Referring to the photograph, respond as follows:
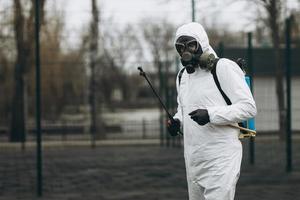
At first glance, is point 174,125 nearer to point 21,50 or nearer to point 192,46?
point 192,46

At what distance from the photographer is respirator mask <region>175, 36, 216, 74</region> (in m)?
4.12

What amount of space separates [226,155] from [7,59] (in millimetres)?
14497

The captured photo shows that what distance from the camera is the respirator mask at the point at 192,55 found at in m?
4.12

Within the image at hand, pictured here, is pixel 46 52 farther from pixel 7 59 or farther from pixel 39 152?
pixel 39 152

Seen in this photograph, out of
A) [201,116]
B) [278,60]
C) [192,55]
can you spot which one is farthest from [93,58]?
[201,116]

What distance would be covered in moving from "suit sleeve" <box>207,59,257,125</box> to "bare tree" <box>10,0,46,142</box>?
41.1 feet

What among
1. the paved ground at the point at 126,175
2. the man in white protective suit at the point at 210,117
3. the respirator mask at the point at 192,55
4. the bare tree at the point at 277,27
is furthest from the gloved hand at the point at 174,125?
the bare tree at the point at 277,27

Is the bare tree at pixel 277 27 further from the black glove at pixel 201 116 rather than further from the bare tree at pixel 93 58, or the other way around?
the black glove at pixel 201 116

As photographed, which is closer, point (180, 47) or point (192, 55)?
point (192, 55)

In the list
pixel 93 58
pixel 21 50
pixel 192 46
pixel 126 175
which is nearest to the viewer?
pixel 192 46

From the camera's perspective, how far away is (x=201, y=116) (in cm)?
398

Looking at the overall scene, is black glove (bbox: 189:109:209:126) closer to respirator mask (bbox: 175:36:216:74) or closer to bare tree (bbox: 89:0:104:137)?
respirator mask (bbox: 175:36:216:74)

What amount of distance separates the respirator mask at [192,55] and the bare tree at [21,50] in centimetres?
1235

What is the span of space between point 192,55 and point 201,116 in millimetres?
438
